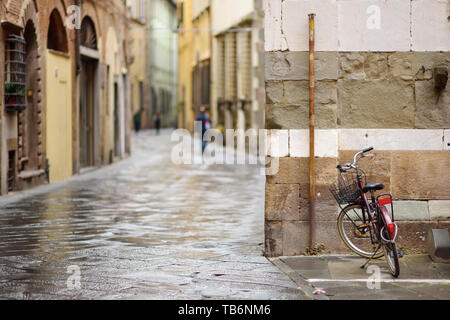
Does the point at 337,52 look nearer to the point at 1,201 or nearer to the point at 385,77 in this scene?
the point at 385,77

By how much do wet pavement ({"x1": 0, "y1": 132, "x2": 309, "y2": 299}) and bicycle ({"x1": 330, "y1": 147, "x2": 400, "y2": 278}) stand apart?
89cm

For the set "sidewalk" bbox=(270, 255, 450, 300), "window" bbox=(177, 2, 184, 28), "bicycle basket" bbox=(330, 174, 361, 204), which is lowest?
"sidewalk" bbox=(270, 255, 450, 300)

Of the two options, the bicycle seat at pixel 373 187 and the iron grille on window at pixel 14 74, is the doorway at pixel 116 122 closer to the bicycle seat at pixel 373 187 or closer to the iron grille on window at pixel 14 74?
the iron grille on window at pixel 14 74

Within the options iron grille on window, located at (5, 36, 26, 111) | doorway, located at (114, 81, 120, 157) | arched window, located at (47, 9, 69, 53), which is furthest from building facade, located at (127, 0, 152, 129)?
iron grille on window, located at (5, 36, 26, 111)

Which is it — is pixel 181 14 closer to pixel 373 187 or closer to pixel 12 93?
pixel 12 93

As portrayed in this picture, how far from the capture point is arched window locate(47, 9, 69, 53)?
1875cm

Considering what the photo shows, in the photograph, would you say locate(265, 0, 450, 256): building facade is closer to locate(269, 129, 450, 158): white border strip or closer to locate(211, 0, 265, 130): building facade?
locate(269, 129, 450, 158): white border strip

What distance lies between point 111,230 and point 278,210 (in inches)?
105

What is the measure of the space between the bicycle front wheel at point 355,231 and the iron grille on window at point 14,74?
7.84 meters

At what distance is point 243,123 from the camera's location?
106 feet

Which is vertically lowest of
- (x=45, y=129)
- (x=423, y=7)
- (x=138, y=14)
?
(x=45, y=129)

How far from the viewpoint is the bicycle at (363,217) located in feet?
25.2

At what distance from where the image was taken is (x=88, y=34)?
70.9 ft

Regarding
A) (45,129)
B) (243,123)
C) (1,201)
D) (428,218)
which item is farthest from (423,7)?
(243,123)
